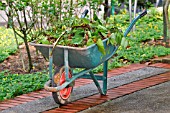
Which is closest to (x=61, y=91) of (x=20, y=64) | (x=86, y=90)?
(x=86, y=90)

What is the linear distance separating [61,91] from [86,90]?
733 mm

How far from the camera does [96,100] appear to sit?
18.0 ft

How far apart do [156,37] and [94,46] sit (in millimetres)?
5109

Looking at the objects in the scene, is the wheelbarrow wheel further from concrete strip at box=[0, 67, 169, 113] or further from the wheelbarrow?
concrete strip at box=[0, 67, 169, 113]

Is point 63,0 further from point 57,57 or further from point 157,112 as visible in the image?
point 157,112

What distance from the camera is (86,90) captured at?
5.98 meters

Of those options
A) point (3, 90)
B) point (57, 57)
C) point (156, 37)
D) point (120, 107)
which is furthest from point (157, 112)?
point (156, 37)

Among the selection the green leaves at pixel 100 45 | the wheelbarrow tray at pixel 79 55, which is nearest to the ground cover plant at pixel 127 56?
the wheelbarrow tray at pixel 79 55

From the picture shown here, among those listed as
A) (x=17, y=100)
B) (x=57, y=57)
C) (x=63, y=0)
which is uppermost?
(x=63, y=0)

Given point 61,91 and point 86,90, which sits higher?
point 61,91

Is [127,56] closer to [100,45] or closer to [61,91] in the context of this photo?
[61,91]

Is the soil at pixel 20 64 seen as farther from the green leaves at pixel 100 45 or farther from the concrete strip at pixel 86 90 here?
the green leaves at pixel 100 45

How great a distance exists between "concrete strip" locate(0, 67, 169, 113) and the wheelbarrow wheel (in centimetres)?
12

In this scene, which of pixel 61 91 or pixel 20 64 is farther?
pixel 20 64
